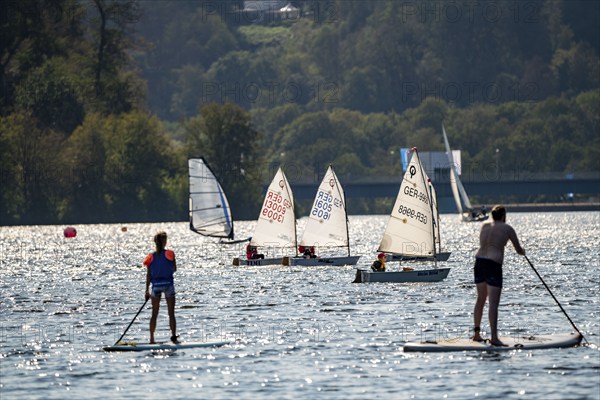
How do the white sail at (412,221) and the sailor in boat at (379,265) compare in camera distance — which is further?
the white sail at (412,221)

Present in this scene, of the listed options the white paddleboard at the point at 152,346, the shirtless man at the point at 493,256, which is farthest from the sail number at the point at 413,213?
the shirtless man at the point at 493,256

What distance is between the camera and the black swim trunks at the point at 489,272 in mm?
37781

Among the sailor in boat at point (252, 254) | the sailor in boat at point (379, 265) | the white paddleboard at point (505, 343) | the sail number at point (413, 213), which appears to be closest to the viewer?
the white paddleboard at point (505, 343)

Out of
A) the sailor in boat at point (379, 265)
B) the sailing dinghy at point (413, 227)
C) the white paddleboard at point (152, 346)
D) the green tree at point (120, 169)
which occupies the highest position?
the green tree at point (120, 169)

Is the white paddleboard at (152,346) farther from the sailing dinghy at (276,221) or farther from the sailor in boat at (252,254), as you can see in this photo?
the sailing dinghy at (276,221)

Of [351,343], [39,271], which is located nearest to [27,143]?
[39,271]

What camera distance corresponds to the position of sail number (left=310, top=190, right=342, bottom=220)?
269ft

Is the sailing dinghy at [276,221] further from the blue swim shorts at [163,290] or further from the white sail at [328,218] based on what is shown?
the blue swim shorts at [163,290]

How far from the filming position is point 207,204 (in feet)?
390

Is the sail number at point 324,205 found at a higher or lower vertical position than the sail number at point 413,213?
higher

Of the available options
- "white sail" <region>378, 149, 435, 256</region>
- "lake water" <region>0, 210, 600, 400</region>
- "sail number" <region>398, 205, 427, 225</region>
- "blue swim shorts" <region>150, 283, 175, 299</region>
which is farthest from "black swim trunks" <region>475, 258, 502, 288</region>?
"sail number" <region>398, 205, 427, 225</region>

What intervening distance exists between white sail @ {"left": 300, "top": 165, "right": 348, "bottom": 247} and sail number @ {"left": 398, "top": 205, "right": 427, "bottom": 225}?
495 inches

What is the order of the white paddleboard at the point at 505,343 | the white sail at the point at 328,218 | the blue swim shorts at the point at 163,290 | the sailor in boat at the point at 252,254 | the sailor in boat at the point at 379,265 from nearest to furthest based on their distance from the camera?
1. the white paddleboard at the point at 505,343
2. the blue swim shorts at the point at 163,290
3. the sailor in boat at the point at 379,265
4. the white sail at the point at 328,218
5. the sailor in boat at the point at 252,254

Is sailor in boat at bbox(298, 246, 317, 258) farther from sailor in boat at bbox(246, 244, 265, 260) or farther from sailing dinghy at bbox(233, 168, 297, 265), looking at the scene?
sailing dinghy at bbox(233, 168, 297, 265)
